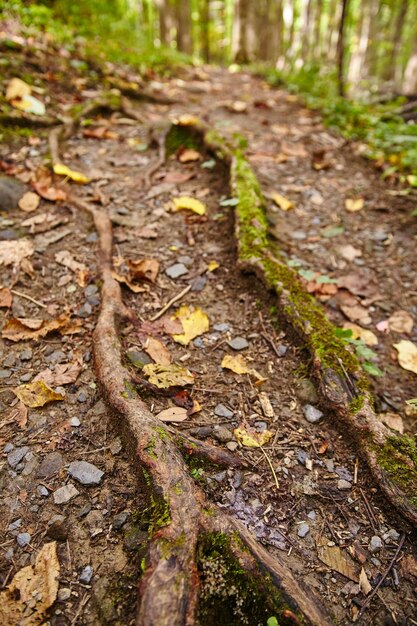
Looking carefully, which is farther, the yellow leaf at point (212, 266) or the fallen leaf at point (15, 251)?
the yellow leaf at point (212, 266)

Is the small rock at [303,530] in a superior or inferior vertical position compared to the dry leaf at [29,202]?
inferior

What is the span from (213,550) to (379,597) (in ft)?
2.34

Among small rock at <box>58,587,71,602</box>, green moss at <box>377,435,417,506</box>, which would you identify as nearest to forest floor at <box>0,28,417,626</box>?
small rock at <box>58,587,71,602</box>

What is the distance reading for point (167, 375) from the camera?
2.27 meters

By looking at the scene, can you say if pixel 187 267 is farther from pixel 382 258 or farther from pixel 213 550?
pixel 213 550

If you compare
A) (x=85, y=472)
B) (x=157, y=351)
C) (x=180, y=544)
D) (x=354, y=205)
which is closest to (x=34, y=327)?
(x=157, y=351)

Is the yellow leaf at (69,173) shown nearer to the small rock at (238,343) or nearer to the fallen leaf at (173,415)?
the small rock at (238,343)

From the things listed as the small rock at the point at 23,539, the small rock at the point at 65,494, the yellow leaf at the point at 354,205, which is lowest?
the small rock at the point at 23,539

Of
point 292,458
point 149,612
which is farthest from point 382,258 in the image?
point 149,612

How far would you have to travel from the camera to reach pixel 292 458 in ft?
6.64

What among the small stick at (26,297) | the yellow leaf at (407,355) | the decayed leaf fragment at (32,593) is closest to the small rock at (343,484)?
the yellow leaf at (407,355)

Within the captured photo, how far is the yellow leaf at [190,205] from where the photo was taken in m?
3.59

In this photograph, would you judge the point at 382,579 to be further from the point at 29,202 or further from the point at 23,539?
the point at 29,202

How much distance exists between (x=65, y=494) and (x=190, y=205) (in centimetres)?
264
